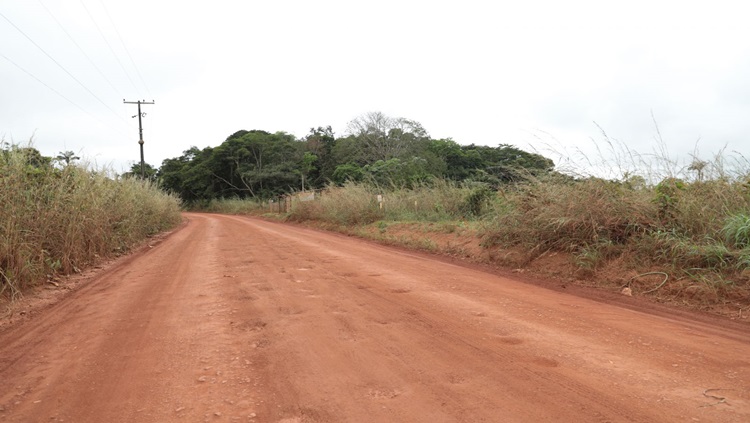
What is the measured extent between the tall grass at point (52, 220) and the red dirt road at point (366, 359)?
0.99 m

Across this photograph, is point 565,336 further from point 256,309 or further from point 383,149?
point 383,149

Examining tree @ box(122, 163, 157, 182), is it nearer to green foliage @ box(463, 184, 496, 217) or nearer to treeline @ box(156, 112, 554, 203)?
treeline @ box(156, 112, 554, 203)

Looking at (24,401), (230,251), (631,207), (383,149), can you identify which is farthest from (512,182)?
(383,149)

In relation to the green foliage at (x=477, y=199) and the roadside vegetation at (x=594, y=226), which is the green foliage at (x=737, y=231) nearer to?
the roadside vegetation at (x=594, y=226)

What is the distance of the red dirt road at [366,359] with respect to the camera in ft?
9.30

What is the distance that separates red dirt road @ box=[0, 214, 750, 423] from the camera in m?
2.83

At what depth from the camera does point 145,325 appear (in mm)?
4719

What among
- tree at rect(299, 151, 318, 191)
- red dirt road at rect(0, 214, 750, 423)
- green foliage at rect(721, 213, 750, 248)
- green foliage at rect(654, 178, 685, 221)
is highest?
tree at rect(299, 151, 318, 191)

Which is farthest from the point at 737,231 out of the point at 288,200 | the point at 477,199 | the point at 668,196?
the point at 288,200

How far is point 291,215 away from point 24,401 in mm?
24111

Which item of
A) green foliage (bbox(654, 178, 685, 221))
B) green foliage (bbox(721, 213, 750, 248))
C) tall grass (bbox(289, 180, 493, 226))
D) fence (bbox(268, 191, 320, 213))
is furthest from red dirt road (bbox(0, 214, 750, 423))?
fence (bbox(268, 191, 320, 213))

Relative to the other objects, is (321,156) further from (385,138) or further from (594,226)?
(594,226)

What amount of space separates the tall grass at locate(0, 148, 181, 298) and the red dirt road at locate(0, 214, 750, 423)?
39.0 inches

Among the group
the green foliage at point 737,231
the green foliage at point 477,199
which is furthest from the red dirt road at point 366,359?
the green foliage at point 477,199
